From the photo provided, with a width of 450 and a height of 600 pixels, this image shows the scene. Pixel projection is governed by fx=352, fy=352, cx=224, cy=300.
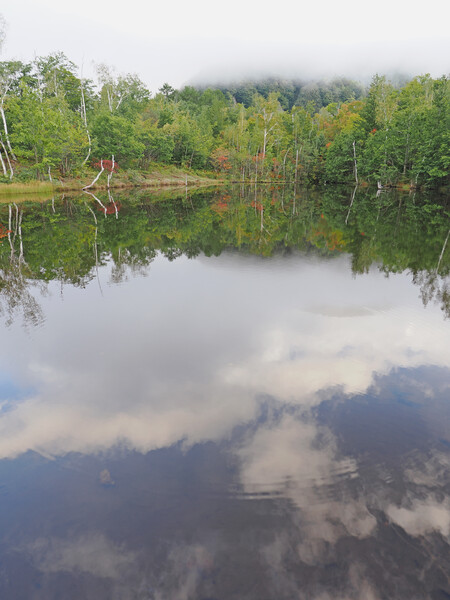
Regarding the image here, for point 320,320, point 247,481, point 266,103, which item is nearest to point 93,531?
point 247,481

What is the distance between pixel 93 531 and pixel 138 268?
33.2 ft

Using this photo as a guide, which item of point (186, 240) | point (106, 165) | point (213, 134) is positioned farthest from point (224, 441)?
point (213, 134)

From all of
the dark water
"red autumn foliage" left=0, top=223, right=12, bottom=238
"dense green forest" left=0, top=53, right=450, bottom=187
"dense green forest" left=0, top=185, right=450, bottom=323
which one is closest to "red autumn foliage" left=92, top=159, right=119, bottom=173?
"dense green forest" left=0, top=53, right=450, bottom=187

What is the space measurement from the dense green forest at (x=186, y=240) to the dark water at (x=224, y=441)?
51 cm

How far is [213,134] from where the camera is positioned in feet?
275

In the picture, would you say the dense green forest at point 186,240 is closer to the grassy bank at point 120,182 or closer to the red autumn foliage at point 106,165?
the grassy bank at point 120,182

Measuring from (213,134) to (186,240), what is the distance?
75.5 meters

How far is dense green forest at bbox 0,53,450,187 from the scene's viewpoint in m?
39.8

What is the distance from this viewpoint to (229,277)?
11.8 meters

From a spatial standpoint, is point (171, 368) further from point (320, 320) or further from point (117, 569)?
point (320, 320)

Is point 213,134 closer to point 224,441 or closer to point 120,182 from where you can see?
point 120,182

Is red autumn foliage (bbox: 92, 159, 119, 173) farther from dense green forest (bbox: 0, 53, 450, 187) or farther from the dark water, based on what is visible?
the dark water

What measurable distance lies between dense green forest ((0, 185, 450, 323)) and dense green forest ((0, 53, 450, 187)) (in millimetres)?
17208

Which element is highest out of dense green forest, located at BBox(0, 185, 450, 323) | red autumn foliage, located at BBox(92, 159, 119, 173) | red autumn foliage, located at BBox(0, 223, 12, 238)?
red autumn foliage, located at BBox(92, 159, 119, 173)
